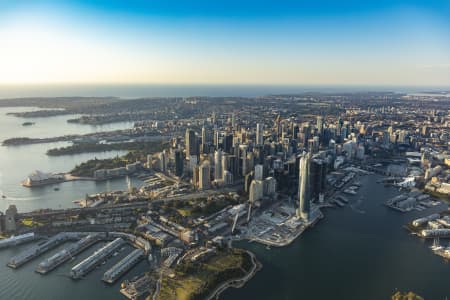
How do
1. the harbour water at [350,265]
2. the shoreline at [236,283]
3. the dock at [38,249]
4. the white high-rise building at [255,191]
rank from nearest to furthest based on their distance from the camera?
the shoreline at [236,283]
the harbour water at [350,265]
the dock at [38,249]
the white high-rise building at [255,191]

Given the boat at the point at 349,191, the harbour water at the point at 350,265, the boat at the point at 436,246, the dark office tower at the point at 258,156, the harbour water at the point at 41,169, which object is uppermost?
the dark office tower at the point at 258,156

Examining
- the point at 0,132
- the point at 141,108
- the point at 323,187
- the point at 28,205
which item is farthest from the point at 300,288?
the point at 141,108

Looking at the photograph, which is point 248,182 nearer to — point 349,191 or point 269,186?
point 269,186

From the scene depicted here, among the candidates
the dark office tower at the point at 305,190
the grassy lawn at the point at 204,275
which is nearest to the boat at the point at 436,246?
the dark office tower at the point at 305,190

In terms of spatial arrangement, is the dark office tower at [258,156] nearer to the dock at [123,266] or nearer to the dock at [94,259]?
the dock at [94,259]

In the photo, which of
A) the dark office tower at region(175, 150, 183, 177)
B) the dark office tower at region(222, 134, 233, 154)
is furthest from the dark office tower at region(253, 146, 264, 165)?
the dark office tower at region(175, 150, 183, 177)

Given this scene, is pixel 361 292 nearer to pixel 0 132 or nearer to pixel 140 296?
pixel 140 296
